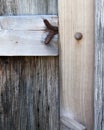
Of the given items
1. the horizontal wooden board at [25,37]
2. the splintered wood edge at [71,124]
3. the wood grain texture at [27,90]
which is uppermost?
the horizontal wooden board at [25,37]

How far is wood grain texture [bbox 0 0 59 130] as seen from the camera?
1412 mm

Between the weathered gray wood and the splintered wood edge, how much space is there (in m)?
0.08

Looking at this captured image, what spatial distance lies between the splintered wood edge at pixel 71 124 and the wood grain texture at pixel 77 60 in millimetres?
18

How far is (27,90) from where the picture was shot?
1.45m

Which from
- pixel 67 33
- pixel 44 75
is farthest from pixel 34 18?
pixel 44 75

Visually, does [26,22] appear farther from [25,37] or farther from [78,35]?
[78,35]

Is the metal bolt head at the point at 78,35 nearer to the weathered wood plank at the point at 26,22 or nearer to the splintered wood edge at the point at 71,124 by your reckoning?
the weathered wood plank at the point at 26,22

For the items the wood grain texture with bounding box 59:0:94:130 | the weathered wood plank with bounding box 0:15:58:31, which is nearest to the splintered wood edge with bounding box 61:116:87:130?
the wood grain texture with bounding box 59:0:94:130

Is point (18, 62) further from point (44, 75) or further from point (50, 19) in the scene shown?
point (50, 19)

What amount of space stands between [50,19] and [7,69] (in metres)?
0.31

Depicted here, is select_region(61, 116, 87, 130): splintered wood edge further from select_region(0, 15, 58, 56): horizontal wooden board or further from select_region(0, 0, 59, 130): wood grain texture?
select_region(0, 15, 58, 56): horizontal wooden board

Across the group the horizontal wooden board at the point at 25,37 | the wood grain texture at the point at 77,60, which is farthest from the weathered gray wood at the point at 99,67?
the horizontal wooden board at the point at 25,37

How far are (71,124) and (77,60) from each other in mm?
293

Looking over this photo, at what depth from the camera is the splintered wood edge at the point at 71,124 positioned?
1.38 m
